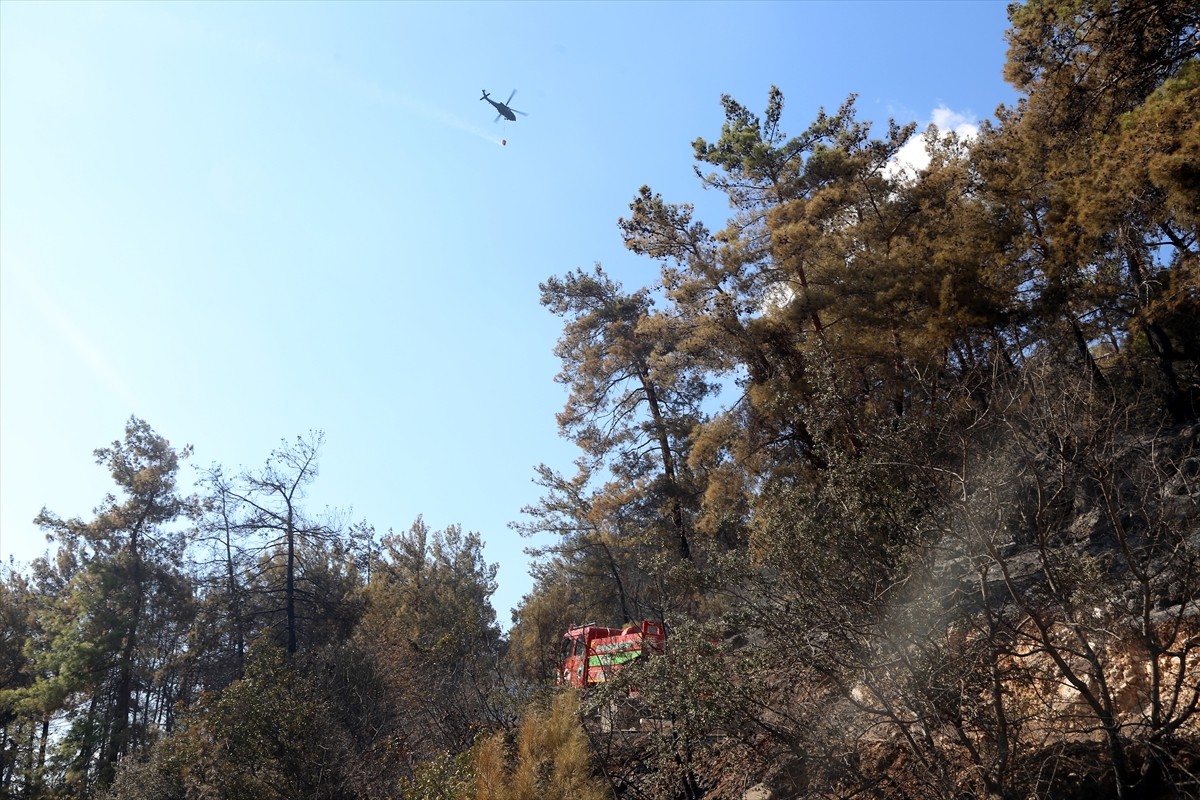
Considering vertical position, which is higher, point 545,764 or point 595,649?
point 595,649

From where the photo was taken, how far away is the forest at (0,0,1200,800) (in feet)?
26.2

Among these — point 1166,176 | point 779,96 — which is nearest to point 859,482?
point 1166,176

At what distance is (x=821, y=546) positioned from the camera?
30.0 feet

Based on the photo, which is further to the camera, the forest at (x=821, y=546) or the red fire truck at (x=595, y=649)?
the red fire truck at (x=595, y=649)

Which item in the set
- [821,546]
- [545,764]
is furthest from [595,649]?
[821,546]

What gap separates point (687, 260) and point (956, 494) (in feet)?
36.9

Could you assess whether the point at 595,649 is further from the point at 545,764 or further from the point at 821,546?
the point at 821,546

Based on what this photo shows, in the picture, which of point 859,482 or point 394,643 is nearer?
point 859,482

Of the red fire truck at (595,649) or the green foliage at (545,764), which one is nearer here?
the green foliage at (545,764)

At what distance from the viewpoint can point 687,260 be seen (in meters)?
19.4

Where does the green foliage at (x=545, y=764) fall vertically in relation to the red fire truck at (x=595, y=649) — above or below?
below

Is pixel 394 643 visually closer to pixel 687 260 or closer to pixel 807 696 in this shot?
pixel 687 260

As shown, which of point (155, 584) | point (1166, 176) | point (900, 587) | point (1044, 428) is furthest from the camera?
point (155, 584)

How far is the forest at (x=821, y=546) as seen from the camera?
26.2 feet
